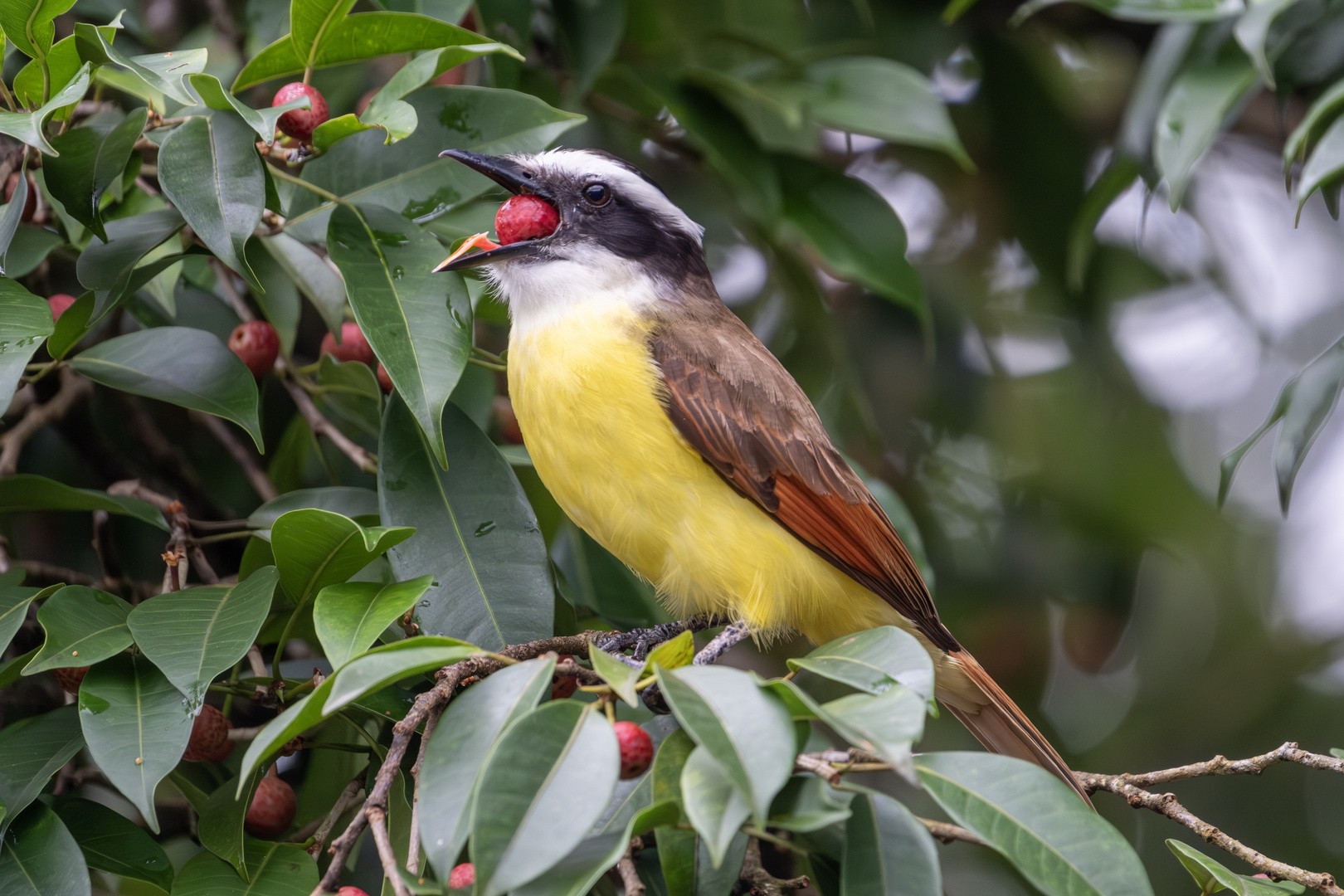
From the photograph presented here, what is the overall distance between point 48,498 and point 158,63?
33.4 inches

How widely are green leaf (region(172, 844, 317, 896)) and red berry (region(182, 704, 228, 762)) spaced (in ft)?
0.75

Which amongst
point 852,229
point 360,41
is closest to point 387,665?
point 360,41

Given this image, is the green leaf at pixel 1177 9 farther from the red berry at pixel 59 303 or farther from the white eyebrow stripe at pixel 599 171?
the red berry at pixel 59 303

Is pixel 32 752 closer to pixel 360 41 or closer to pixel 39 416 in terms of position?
pixel 39 416

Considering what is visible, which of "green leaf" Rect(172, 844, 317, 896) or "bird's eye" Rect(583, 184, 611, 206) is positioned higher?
"bird's eye" Rect(583, 184, 611, 206)

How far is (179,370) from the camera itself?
2.11 metres

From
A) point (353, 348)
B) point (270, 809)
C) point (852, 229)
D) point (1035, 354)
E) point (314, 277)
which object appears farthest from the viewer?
point (1035, 354)

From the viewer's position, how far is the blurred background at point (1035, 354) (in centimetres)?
351

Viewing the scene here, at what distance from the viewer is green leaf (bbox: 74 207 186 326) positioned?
6.48 ft

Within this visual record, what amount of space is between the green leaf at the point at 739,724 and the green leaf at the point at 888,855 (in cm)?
24

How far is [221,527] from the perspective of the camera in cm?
228

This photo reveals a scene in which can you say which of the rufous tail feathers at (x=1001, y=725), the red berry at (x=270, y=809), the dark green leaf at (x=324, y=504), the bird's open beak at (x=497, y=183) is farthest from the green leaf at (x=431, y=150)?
the rufous tail feathers at (x=1001, y=725)

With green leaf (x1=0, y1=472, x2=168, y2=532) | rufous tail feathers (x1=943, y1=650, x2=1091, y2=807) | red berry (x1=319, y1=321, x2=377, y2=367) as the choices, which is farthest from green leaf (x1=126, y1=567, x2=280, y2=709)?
rufous tail feathers (x1=943, y1=650, x2=1091, y2=807)

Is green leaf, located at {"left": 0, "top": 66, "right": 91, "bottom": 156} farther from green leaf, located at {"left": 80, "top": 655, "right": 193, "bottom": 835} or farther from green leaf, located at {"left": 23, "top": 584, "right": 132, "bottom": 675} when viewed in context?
green leaf, located at {"left": 80, "top": 655, "right": 193, "bottom": 835}
